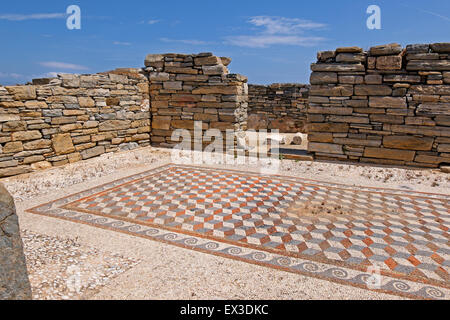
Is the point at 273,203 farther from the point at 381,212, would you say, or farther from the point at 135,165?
the point at 135,165

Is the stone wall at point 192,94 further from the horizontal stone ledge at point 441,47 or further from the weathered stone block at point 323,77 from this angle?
the horizontal stone ledge at point 441,47

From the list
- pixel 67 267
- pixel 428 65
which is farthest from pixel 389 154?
pixel 67 267

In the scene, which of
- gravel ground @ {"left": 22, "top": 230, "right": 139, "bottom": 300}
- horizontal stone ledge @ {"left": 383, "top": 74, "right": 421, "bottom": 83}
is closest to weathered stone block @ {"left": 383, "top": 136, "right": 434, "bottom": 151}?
horizontal stone ledge @ {"left": 383, "top": 74, "right": 421, "bottom": 83}

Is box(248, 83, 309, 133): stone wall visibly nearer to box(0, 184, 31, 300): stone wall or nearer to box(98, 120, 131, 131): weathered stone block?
box(98, 120, 131, 131): weathered stone block

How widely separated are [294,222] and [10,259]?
3455mm

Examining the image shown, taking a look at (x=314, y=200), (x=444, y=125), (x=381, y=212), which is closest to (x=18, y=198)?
(x=314, y=200)

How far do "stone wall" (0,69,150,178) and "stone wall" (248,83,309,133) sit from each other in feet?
20.0

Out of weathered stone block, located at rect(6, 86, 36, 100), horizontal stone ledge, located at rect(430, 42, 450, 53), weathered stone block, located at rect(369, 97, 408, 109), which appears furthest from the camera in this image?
weathered stone block, located at rect(369, 97, 408, 109)

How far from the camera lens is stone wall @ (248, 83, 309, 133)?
13.5 metres

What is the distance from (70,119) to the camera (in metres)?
7.37

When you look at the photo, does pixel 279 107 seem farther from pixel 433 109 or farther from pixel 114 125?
pixel 114 125

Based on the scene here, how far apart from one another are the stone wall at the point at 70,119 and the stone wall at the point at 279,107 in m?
6.10

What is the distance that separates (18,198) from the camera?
511 centimetres

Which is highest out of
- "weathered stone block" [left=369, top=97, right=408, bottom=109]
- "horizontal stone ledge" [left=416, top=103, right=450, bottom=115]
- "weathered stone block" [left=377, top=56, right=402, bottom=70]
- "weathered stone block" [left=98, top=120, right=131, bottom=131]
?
"weathered stone block" [left=377, top=56, right=402, bottom=70]
